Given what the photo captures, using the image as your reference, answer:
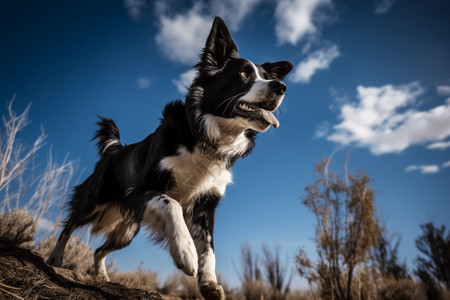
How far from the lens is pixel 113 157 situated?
13.8 ft

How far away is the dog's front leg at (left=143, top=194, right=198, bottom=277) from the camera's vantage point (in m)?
2.14

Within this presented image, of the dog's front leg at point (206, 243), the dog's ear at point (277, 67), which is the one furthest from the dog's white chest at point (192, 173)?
the dog's ear at point (277, 67)

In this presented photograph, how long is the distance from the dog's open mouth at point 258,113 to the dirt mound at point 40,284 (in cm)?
186

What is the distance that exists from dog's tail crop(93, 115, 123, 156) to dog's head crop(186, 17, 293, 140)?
1.90 metres

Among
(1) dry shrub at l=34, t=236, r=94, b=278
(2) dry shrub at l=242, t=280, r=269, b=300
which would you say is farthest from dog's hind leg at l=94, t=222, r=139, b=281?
(2) dry shrub at l=242, t=280, r=269, b=300

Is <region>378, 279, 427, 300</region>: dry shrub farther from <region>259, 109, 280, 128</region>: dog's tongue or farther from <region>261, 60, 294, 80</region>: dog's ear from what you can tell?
<region>259, 109, 280, 128</region>: dog's tongue

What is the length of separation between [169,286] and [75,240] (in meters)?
2.47

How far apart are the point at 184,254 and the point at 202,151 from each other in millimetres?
1126

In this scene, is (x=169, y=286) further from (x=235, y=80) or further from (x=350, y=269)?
(x=235, y=80)

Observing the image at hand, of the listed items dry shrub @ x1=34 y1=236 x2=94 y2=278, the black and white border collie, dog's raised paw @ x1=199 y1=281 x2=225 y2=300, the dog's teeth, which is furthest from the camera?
dry shrub @ x1=34 y1=236 x2=94 y2=278

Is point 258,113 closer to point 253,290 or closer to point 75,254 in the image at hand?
point 75,254

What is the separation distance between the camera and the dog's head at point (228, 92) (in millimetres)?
2822

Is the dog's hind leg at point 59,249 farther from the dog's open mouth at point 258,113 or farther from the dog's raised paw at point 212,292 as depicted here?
the dog's open mouth at point 258,113

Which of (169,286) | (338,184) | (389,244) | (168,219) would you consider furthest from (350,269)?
(389,244)
